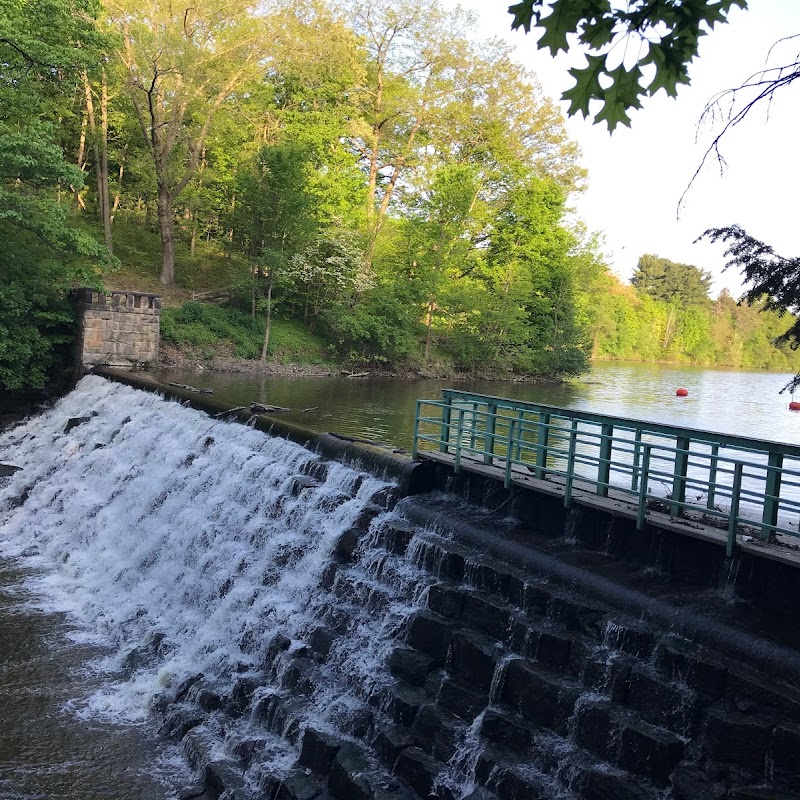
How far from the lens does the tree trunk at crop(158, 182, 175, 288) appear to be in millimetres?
32709

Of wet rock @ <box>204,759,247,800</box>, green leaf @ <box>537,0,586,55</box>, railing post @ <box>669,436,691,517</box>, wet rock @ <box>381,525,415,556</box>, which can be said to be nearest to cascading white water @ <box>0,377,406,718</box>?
wet rock @ <box>381,525,415,556</box>

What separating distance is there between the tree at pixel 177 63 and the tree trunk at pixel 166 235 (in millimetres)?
44

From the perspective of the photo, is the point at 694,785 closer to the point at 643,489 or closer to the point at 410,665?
the point at 643,489

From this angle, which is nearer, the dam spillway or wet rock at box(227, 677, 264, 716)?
the dam spillway

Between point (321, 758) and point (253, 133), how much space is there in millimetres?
36631

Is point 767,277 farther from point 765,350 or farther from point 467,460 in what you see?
point 765,350

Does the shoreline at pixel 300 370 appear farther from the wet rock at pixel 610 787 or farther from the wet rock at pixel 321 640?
the wet rock at pixel 610 787

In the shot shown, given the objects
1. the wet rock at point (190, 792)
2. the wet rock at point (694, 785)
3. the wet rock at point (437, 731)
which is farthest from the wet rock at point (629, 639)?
the wet rock at point (190, 792)

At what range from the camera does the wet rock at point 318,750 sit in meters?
7.05

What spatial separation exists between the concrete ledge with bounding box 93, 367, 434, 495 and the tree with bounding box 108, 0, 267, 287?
60.4 ft

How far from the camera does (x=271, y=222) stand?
3066 centimetres

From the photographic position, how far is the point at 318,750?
7.15m

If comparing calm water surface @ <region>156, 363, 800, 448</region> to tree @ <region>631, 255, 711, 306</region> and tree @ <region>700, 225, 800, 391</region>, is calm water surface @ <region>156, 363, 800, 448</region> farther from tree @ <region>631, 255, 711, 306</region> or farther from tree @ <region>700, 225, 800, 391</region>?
tree @ <region>631, 255, 711, 306</region>

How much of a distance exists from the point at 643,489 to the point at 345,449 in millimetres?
5337
